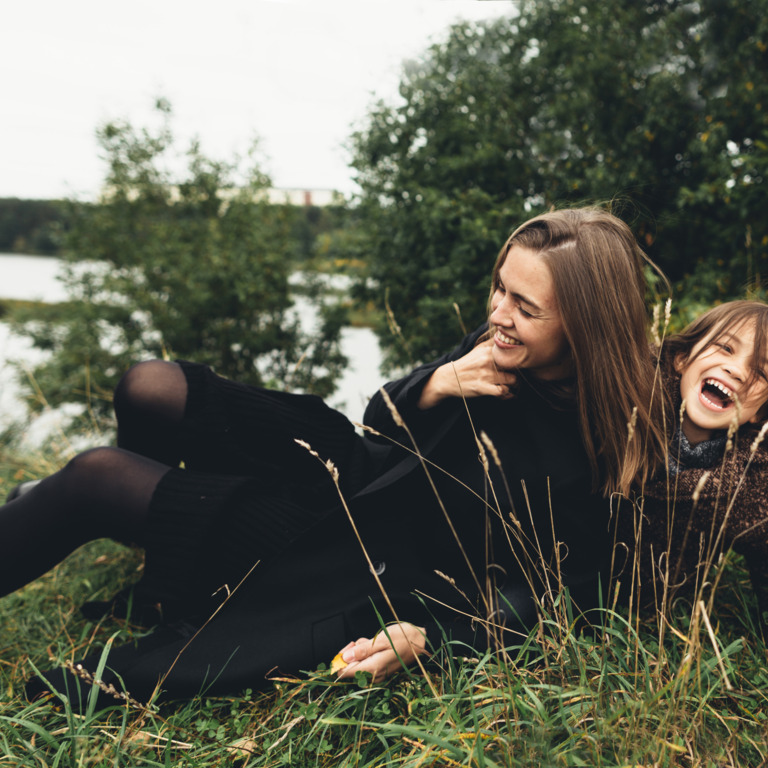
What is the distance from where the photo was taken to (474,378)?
1.67 metres

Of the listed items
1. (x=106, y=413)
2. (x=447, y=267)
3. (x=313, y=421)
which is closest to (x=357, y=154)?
(x=447, y=267)

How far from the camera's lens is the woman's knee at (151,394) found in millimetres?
1800

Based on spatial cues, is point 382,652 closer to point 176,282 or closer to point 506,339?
point 506,339

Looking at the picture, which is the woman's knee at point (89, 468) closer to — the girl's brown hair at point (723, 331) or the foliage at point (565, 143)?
the girl's brown hair at point (723, 331)

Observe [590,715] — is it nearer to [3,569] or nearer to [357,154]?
[3,569]

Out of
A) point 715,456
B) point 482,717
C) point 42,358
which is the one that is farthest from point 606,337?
point 42,358

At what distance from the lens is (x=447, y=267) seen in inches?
220

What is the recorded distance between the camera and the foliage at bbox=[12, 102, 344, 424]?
316 inches

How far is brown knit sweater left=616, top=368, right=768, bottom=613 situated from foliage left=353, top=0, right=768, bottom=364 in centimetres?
264

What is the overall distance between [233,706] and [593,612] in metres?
1.07

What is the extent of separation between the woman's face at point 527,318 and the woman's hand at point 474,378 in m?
0.04

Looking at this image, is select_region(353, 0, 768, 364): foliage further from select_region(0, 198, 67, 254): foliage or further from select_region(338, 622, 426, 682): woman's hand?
select_region(0, 198, 67, 254): foliage

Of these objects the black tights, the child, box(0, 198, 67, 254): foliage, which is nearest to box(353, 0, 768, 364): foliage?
the child

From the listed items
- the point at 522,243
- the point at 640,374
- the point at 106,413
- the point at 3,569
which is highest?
the point at 522,243
